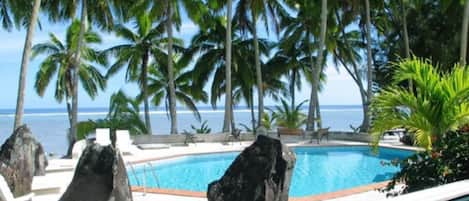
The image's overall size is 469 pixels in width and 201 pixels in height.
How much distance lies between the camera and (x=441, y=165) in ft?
13.5

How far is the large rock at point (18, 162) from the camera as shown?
708 cm

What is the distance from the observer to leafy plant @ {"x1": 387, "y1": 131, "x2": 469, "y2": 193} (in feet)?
13.3

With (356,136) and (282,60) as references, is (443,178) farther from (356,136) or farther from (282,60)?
(282,60)

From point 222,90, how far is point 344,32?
687 cm

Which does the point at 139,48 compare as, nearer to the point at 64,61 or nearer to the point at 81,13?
the point at 64,61

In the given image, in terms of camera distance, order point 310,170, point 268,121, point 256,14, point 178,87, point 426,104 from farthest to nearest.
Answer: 1. point 178,87
2. point 256,14
3. point 268,121
4. point 310,170
5. point 426,104

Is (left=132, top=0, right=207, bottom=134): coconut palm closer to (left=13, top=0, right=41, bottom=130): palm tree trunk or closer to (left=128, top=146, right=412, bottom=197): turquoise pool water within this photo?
(left=128, top=146, right=412, bottom=197): turquoise pool water

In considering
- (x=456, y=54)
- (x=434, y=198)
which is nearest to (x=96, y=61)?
(x=456, y=54)

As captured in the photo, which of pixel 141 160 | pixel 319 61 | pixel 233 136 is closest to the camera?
pixel 141 160

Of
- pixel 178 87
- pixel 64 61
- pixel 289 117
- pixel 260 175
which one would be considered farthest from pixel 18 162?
pixel 178 87

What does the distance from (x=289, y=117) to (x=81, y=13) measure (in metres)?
9.44

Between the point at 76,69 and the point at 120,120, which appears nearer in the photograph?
the point at 76,69

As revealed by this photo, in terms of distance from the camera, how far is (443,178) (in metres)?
4.09

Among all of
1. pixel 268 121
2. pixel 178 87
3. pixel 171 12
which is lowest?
pixel 268 121
